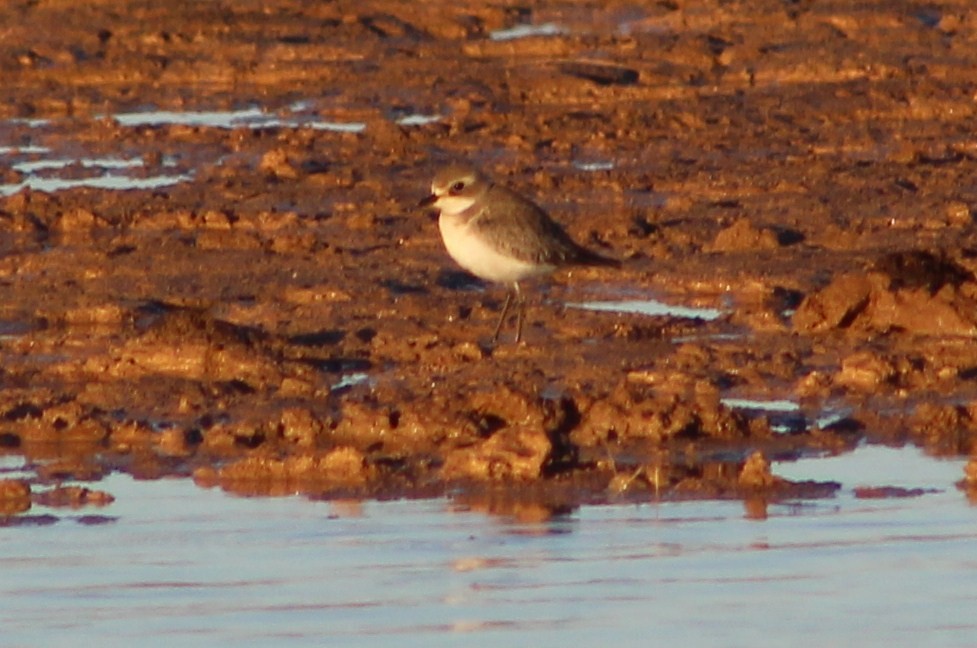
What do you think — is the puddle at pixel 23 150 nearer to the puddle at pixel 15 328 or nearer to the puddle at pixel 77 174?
the puddle at pixel 77 174

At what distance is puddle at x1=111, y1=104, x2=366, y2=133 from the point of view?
1792cm

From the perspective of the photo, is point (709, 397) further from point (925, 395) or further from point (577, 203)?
point (577, 203)

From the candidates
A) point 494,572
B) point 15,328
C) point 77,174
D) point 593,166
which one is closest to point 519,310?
point 15,328

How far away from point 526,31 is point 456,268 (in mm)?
9413

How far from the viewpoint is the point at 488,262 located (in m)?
11.7

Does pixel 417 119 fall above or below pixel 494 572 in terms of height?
below

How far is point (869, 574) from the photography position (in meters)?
7.68

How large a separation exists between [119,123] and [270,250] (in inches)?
188

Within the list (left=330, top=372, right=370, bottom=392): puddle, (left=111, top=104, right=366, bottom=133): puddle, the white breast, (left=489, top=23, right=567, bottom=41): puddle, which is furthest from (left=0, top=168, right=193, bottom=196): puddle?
(left=489, top=23, right=567, bottom=41): puddle

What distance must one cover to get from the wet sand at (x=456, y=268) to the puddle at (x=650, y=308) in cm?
3

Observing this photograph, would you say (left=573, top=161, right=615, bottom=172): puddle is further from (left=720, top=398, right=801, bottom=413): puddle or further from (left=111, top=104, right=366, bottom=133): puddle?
(left=720, top=398, right=801, bottom=413): puddle

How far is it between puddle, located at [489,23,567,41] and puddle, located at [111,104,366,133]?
3.31 m

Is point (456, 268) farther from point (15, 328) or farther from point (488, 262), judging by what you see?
point (15, 328)

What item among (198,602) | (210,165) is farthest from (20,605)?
(210,165)
